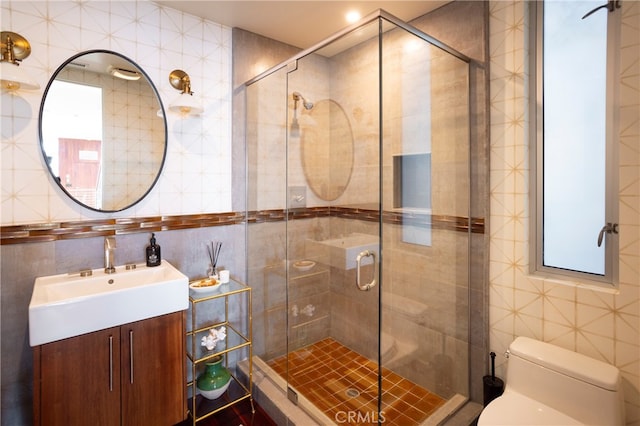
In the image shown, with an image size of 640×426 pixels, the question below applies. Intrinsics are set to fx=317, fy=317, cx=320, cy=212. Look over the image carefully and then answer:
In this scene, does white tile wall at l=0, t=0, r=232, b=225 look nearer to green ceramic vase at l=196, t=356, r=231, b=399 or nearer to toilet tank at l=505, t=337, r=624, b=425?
green ceramic vase at l=196, t=356, r=231, b=399

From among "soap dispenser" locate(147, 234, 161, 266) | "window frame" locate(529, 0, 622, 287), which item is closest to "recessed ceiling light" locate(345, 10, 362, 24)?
"window frame" locate(529, 0, 622, 287)

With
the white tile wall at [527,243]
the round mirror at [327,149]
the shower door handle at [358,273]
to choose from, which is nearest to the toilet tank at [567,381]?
the white tile wall at [527,243]

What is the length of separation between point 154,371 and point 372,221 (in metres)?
1.44

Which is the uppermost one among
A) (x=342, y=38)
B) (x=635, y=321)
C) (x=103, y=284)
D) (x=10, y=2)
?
(x=10, y=2)

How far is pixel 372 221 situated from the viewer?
1686 mm

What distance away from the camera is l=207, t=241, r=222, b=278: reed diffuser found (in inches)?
92.0

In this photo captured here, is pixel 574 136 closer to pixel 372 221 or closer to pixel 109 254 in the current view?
pixel 372 221

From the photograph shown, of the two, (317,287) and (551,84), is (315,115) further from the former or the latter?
(551,84)

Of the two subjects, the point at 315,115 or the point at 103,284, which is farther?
the point at 315,115

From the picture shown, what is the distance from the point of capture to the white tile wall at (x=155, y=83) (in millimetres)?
1701

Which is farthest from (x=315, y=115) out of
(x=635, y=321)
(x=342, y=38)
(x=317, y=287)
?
(x=635, y=321)

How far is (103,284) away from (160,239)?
427mm

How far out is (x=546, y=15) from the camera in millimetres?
1850

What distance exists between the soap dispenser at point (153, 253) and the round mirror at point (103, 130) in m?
0.28
